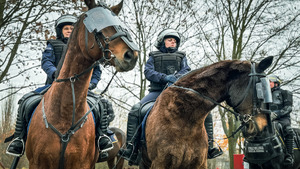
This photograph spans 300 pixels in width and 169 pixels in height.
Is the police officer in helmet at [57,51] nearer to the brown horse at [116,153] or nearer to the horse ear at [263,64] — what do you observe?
the horse ear at [263,64]

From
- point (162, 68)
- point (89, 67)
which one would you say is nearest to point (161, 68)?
point (162, 68)

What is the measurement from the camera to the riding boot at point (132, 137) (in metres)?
6.38

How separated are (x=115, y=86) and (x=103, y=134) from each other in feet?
37.8

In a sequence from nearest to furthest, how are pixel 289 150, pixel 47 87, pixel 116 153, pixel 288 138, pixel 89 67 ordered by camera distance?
pixel 89 67 → pixel 47 87 → pixel 289 150 → pixel 288 138 → pixel 116 153

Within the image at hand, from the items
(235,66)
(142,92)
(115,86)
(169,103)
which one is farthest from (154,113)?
(115,86)

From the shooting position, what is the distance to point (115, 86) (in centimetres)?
1691

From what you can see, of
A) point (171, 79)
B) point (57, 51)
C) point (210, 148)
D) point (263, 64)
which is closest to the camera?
point (263, 64)

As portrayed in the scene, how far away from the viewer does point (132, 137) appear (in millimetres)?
6320

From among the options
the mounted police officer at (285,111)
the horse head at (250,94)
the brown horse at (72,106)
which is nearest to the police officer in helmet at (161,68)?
the horse head at (250,94)

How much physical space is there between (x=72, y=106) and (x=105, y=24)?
126 centimetres

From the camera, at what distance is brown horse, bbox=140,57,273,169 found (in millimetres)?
5172

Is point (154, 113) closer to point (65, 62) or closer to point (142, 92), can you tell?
point (65, 62)

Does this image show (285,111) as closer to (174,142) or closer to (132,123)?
(132,123)

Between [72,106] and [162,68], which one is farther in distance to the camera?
[162,68]
